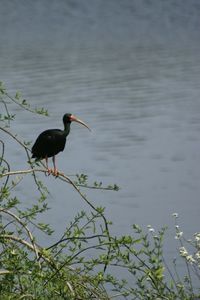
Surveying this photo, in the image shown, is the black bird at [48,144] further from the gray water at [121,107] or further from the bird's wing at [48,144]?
the gray water at [121,107]

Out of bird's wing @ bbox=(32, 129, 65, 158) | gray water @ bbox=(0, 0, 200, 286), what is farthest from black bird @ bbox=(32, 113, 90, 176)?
gray water @ bbox=(0, 0, 200, 286)

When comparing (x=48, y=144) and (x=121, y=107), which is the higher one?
(x=121, y=107)

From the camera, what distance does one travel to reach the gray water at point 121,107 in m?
18.5

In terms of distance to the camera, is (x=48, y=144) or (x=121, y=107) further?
(x=121, y=107)

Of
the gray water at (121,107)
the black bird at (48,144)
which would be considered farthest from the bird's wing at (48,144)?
the gray water at (121,107)

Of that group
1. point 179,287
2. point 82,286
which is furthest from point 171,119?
point 82,286

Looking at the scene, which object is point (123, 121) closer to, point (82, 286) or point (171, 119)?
point (171, 119)

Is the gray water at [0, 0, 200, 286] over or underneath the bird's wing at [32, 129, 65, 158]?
over

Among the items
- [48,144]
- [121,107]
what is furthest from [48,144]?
[121,107]

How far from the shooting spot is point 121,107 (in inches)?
1256

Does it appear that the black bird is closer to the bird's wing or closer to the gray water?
the bird's wing

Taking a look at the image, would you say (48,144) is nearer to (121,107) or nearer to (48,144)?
(48,144)

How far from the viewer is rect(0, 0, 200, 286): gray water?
18516 millimetres

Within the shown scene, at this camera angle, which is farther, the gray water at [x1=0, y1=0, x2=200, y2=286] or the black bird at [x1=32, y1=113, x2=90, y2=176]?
the gray water at [x1=0, y1=0, x2=200, y2=286]
